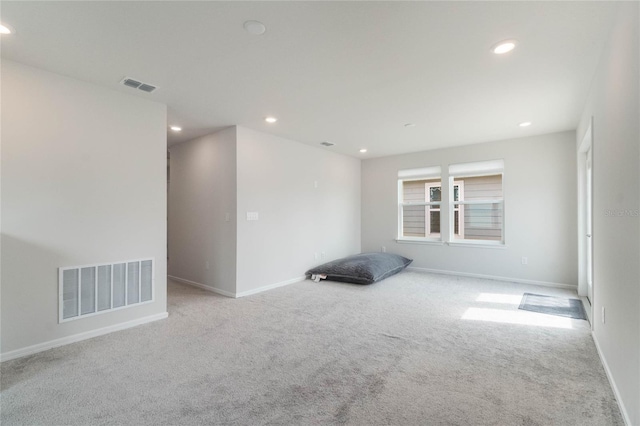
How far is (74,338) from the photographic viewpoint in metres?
2.78

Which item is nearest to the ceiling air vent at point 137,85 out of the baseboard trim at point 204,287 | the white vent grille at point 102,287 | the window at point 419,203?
the white vent grille at point 102,287

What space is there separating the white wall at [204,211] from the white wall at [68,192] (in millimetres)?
1037

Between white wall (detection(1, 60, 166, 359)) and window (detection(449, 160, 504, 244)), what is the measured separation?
16.8ft

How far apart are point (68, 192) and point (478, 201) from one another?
6060mm

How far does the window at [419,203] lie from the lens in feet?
19.9

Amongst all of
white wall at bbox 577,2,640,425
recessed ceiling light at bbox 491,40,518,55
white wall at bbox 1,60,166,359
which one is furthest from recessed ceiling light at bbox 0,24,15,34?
white wall at bbox 577,2,640,425

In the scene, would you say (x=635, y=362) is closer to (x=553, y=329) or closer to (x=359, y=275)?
(x=553, y=329)

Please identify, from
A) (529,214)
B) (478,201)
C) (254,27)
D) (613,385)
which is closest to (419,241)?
(478,201)

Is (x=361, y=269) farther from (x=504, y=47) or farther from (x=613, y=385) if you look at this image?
(x=504, y=47)

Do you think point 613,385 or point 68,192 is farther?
point 68,192

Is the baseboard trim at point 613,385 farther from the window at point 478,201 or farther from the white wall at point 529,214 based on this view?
the window at point 478,201

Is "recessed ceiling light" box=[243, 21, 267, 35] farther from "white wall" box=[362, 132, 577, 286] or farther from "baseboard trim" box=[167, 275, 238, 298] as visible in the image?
"white wall" box=[362, 132, 577, 286]

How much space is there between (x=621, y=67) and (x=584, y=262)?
3.58 metres

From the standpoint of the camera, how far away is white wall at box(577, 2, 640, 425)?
1.55 m
